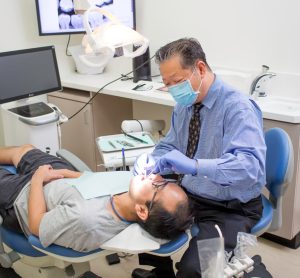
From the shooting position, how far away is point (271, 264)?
231 centimetres

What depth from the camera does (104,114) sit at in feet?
10.4

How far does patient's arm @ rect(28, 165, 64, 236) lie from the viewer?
157 centimetres

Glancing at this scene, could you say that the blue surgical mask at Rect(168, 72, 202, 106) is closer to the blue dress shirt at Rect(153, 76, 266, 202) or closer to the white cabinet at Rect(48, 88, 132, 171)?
the blue dress shirt at Rect(153, 76, 266, 202)

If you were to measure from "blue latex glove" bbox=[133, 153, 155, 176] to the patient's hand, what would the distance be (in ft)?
1.19

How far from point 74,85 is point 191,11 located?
102 cm

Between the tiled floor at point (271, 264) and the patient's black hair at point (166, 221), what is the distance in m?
0.86

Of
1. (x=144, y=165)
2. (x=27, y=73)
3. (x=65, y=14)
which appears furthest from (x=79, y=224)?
(x=65, y=14)

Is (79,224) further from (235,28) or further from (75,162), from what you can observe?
(235,28)

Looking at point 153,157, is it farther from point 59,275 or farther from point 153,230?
point 59,275

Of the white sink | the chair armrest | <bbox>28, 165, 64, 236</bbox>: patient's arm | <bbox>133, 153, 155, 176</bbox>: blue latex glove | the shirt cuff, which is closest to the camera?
the shirt cuff

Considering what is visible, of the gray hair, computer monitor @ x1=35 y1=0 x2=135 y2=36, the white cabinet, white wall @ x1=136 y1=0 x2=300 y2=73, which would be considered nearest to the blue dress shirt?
the gray hair

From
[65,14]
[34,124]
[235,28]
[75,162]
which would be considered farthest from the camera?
[65,14]

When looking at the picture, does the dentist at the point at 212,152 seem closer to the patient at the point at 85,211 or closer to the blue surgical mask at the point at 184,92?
the blue surgical mask at the point at 184,92

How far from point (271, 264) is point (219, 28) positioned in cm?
158
